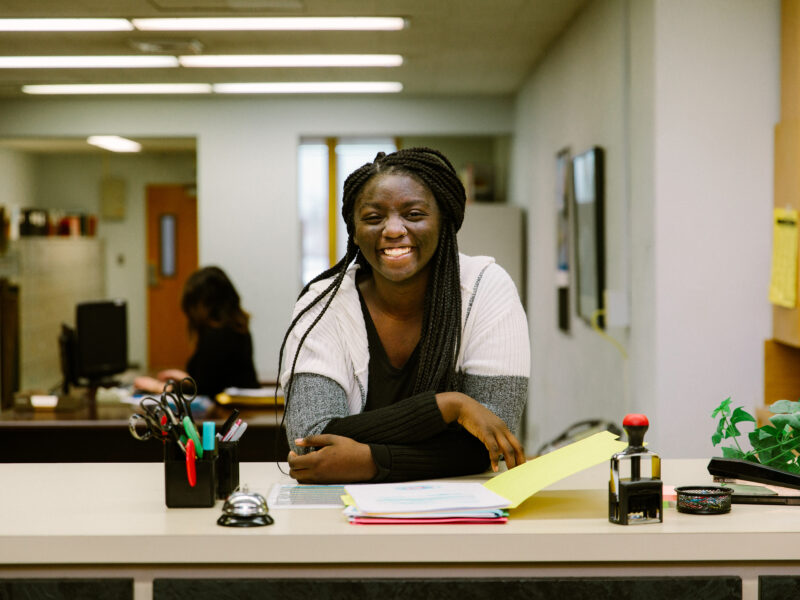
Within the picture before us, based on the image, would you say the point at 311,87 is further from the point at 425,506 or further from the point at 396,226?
the point at 425,506

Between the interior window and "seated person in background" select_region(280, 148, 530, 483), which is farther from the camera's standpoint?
the interior window

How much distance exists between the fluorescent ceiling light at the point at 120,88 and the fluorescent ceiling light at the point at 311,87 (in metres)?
0.18

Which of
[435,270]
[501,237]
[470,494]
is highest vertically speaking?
[501,237]

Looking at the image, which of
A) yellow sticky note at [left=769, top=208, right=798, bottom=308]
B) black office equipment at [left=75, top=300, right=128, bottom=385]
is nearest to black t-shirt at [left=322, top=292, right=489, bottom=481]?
yellow sticky note at [left=769, top=208, right=798, bottom=308]

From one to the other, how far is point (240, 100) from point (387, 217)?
6.04m

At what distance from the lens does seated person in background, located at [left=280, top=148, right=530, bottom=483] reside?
61.9 inches

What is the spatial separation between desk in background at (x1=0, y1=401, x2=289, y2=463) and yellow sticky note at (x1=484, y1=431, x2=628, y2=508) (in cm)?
220

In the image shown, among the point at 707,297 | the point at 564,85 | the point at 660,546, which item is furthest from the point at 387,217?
the point at 564,85

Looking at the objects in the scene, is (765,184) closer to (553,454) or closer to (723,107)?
(723,107)

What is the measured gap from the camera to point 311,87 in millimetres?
6895

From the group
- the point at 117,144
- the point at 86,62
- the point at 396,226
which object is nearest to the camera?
the point at 396,226

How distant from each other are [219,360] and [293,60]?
2.62 meters

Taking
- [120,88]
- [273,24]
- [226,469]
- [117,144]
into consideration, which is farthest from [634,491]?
[117,144]

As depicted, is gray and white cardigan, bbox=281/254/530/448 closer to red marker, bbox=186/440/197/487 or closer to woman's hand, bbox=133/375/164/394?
red marker, bbox=186/440/197/487
